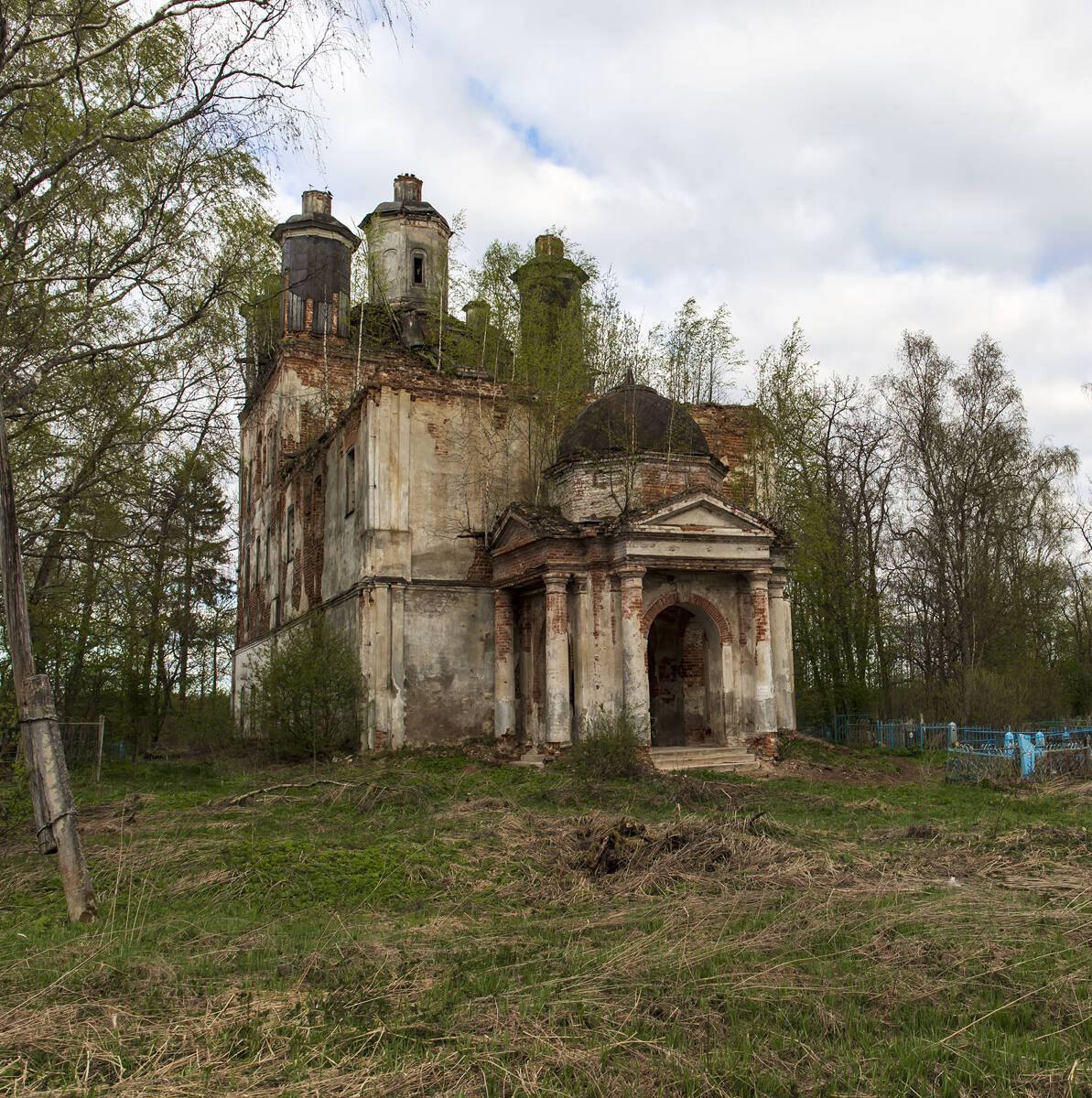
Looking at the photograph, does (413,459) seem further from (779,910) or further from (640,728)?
(779,910)

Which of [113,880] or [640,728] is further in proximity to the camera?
[640,728]

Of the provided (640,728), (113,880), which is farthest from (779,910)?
(640,728)

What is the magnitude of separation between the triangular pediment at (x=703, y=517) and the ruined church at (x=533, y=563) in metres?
0.04

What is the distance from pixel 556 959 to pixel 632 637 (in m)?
11.7

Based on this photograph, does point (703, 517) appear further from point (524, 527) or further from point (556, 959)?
point (556, 959)

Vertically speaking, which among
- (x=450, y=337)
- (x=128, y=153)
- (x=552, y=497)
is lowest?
(x=552, y=497)

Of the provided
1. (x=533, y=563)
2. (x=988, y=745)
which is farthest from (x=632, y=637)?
(x=988, y=745)

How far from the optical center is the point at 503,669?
19.6 meters

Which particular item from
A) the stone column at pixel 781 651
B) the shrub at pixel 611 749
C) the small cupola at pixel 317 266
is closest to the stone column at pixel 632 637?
the shrub at pixel 611 749

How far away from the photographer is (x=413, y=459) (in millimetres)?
20844

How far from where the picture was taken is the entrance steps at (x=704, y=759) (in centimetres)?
1717

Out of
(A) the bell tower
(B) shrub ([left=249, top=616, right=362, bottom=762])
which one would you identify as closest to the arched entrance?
(B) shrub ([left=249, top=616, right=362, bottom=762])

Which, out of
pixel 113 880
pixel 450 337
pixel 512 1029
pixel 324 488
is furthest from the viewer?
pixel 450 337

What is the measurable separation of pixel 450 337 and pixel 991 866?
75.4 ft
